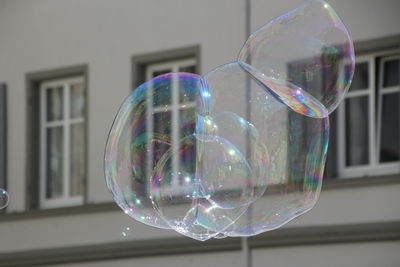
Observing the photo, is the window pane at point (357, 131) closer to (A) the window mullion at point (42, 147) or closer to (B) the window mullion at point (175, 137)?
(A) the window mullion at point (42, 147)

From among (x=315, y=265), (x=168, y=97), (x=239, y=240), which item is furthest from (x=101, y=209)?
(x=168, y=97)

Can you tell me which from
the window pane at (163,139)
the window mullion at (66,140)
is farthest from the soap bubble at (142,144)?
the window mullion at (66,140)

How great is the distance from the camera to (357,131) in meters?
17.8

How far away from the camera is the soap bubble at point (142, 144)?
Answer: 1188 centimetres

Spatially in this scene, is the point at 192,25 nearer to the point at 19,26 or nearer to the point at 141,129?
the point at 19,26

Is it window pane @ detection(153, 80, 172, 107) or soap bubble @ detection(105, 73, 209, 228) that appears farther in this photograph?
window pane @ detection(153, 80, 172, 107)

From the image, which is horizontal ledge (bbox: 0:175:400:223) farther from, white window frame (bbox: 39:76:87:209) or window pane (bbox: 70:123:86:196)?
window pane (bbox: 70:123:86:196)

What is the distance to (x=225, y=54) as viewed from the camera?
18641 mm

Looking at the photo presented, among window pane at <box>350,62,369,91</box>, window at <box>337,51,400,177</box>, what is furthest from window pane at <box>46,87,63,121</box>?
window pane at <box>350,62,369,91</box>

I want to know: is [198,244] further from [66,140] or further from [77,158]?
[66,140]

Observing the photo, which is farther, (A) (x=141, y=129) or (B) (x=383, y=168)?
(B) (x=383, y=168)

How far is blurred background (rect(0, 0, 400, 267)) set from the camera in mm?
17359

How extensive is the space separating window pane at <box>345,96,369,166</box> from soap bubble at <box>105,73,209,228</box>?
6093mm

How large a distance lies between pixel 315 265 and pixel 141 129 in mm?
5928
